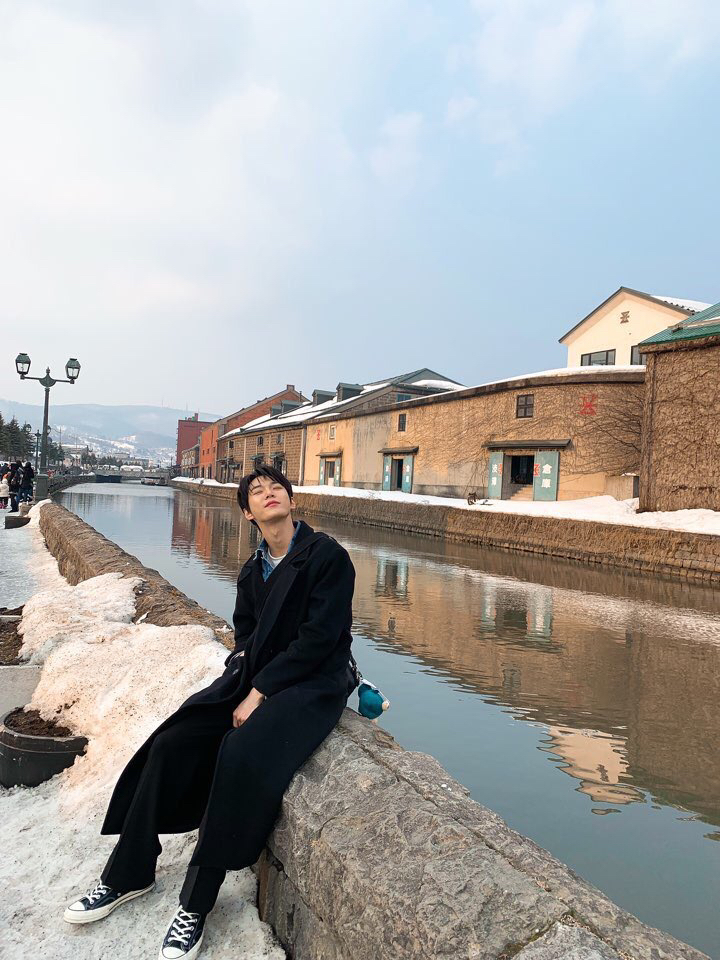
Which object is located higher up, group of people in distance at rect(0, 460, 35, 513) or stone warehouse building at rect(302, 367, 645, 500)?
stone warehouse building at rect(302, 367, 645, 500)

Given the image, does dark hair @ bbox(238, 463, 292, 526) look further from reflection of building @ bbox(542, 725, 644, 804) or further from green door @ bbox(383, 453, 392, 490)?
green door @ bbox(383, 453, 392, 490)

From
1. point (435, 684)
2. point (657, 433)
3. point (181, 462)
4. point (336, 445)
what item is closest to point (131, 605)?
point (435, 684)

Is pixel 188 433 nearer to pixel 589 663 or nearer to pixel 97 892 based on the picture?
pixel 589 663

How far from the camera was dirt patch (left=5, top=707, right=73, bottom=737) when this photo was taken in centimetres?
355

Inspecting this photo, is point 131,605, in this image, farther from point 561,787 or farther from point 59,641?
point 561,787

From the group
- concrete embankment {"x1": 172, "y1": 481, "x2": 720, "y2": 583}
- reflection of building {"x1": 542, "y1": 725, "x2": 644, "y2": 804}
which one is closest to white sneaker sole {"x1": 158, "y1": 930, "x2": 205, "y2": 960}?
reflection of building {"x1": 542, "y1": 725, "x2": 644, "y2": 804}

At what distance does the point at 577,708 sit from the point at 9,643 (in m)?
4.73

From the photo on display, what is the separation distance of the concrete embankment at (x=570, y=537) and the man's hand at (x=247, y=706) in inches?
511

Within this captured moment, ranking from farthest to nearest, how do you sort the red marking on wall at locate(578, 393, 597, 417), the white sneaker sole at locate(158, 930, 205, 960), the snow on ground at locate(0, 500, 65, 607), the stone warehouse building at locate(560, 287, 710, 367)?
the stone warehouse building at locate(560, 287, 710, 367) → the red marking on wall at locate(578, 393, 597, 417) → the snow on ground at locate(0, 500, 65, 607) → the white sneaker sole at locate(158, 930, 205, 960)

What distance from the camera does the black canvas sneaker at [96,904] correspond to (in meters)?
2.28

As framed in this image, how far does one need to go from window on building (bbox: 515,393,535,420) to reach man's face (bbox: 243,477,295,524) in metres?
23.2

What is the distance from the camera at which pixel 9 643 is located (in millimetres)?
5520

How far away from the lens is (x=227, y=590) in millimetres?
10484

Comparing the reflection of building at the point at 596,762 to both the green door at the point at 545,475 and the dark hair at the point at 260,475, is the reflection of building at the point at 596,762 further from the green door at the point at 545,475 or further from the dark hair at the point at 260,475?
the green door at the point at 545,475
